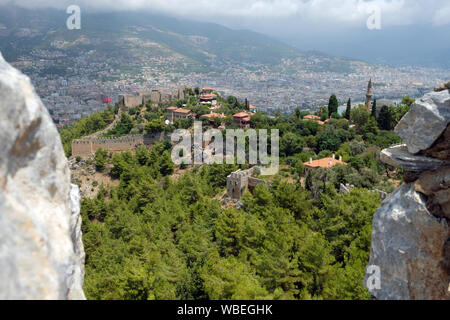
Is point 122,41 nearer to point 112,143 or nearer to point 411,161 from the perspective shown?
point 112,143

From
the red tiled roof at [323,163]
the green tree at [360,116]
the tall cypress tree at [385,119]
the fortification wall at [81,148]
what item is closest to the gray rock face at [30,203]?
the red tiled roof at [323,163]

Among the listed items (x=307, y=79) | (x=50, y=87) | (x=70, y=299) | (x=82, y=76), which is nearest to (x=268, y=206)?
(x=70, y=299)

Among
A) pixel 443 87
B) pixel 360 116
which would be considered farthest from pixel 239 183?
pixel 360 116

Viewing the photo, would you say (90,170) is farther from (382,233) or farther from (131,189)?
(382,233)

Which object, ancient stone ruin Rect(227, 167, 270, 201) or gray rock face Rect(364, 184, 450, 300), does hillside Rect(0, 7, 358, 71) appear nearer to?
ancient stone ruin Rect(227, 167, 270, 201)

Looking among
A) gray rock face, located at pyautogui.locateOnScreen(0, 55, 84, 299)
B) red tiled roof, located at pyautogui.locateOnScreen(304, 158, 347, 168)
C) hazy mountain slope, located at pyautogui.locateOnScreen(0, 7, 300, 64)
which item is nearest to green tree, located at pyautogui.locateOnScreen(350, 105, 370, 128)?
red tiled roof, located at pyautogui.locateOnScreen(304, 158, 347, 168)

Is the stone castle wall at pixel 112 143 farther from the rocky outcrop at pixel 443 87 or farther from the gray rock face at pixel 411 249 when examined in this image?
the rocky outcrop at pixel 443 87
